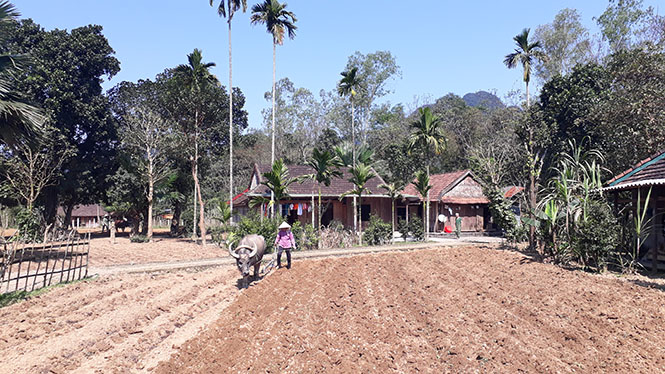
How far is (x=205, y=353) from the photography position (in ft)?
18.6

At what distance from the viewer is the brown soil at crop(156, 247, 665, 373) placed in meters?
5.20

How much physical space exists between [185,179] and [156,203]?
4048mm

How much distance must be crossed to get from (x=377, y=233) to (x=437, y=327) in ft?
43.0

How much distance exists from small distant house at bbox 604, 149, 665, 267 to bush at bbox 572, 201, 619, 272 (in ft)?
2.75

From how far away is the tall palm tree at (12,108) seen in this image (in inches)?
413

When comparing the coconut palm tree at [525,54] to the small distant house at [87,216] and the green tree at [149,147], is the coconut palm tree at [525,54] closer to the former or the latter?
the green tree at [149,147]

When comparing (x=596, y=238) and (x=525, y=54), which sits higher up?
(x=525, y=54)

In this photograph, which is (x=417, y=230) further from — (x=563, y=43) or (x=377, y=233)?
(x=563, y=43)

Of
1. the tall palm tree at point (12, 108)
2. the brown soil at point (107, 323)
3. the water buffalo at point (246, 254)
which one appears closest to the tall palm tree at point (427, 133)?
the water buffalo at point (246, 254)

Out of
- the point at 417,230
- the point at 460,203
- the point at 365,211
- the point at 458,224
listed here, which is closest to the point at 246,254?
the point at 417,230

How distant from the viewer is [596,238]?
1095cm

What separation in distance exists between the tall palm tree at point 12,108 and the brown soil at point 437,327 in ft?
26.3

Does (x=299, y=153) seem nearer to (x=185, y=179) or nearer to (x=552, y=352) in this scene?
(x=185, y=179)

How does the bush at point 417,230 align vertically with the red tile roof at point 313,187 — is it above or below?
below
